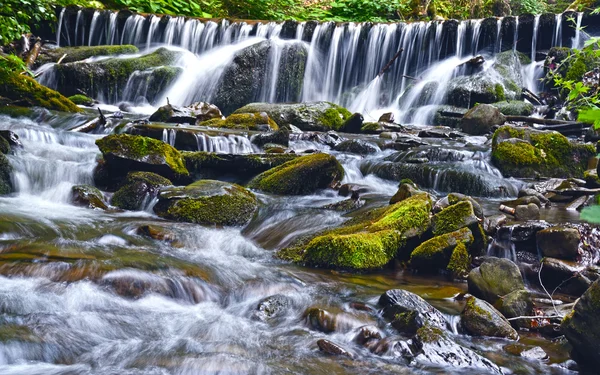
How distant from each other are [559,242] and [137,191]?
538cm

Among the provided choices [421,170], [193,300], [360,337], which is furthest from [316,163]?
[360,337]

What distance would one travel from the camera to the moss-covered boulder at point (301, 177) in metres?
8.15

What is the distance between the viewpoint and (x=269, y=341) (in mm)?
3857

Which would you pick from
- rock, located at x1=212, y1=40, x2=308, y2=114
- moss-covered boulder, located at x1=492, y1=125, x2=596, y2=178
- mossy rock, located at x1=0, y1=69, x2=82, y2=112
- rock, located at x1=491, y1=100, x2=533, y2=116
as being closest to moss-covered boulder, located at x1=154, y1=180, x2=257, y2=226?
moss-covered boulder, located at x1=492, y1=125, x2=596, y2=178

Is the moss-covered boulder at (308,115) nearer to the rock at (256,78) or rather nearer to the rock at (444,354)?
the rock at (256,78)

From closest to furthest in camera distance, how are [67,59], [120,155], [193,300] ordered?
[193,300] < [120,155] < [67,59]

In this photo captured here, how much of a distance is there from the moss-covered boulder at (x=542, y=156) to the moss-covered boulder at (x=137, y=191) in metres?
5.79

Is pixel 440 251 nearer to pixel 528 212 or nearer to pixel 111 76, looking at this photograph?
pixel 528 212

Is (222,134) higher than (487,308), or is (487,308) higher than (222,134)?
(222,134)

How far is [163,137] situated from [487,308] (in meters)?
7.16

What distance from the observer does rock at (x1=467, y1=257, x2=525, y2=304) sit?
4457 mm

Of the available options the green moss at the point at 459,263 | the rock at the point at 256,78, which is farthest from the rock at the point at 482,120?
the green moss at the point at 459,263

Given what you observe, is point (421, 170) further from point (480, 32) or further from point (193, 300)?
point (480, 32)

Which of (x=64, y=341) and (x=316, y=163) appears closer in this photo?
(x=64, y=341)
